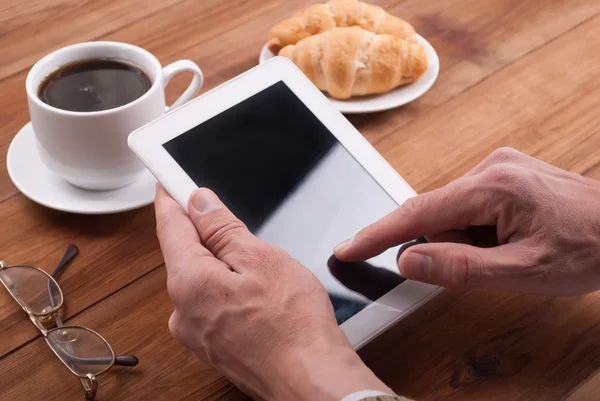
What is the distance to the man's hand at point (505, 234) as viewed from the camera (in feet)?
2.41

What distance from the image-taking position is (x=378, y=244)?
29.7 inches

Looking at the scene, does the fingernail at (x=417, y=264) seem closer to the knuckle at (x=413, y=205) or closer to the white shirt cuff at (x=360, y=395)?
the knuckle at (x=413, y=205)

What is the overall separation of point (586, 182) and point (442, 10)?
57cm

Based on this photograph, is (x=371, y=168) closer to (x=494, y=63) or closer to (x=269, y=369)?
(x=269, y=369)

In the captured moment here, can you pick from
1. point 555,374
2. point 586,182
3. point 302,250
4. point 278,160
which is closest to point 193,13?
point 278,160

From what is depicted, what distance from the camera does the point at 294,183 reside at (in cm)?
82

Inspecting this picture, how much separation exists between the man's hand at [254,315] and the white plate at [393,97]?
0.37 metres

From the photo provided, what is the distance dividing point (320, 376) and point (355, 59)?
571mm

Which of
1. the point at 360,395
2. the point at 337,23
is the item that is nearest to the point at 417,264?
the point at 360,395

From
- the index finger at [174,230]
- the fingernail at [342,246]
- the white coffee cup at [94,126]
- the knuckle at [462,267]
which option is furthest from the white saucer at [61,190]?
the knuckle at [462,267]

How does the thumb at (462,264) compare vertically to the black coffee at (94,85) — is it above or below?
below

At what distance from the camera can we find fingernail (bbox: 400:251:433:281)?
73 centimetres

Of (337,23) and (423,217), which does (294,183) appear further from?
(337,23)

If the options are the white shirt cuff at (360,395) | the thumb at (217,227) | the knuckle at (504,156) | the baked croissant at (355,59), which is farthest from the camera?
the baked croissant at (355,59)
